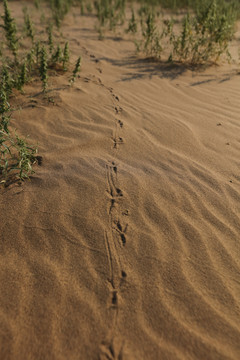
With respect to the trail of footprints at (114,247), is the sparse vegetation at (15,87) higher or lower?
higher

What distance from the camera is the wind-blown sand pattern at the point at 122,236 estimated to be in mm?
1409

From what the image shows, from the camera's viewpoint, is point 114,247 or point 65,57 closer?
point 114,247

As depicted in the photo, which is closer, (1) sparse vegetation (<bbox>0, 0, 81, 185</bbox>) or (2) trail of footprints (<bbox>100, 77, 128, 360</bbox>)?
(2) trail of footprints (<bbox>100, 77, 128, 360</bbox>)

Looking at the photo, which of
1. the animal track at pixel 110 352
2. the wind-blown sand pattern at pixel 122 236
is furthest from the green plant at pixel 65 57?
the animal track at pixel 110 352

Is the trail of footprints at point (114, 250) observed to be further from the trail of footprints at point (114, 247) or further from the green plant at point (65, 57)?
the green plant at point (65, 57)

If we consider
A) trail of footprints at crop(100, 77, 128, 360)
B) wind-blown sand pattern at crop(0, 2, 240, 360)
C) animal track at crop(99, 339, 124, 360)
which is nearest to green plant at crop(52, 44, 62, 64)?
wind-blown sand pattern at crop(0, 2, 240, 360)

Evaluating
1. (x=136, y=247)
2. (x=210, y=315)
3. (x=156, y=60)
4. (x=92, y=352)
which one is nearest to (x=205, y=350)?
(x=210, y=315)

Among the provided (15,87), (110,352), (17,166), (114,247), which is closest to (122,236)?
(114,247)

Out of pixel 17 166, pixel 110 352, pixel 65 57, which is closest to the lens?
pixel 110 352

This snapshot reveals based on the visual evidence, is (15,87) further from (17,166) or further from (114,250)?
(114,250)

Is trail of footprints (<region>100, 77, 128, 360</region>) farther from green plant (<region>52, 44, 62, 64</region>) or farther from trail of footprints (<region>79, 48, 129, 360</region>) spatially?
green plant (<region>52, 44, 62, 64</region>)

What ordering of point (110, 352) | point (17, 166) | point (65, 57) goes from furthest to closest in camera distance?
point (65, 57)
point (17, 166)
point (110, 352)

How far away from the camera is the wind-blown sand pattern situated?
4.62 feet

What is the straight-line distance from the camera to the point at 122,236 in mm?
1888
